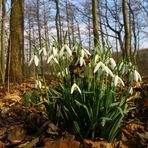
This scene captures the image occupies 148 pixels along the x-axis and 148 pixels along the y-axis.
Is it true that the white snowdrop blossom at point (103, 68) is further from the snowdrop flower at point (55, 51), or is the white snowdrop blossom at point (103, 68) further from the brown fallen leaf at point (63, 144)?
the brown fallen leaf at point (63, 144)

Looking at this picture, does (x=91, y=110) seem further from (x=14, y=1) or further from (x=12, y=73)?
(x=14, y=1)

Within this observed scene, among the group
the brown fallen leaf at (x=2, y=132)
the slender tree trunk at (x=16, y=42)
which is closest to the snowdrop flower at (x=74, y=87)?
the brown fallen leaf at (x=2, y=132)

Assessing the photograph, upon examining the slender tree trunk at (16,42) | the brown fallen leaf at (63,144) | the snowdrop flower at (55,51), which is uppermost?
the slender tree trunk at (16,42)

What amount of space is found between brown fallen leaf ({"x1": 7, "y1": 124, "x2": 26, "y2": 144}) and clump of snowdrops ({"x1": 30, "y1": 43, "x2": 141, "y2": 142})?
29cm

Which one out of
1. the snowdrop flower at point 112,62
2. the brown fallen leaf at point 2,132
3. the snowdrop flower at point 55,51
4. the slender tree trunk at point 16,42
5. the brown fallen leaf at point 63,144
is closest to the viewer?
the brown fallen leaf at point 63,144

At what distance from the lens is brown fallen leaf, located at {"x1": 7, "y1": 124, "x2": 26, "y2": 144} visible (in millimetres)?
2970

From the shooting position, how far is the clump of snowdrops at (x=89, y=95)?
2.79 metres

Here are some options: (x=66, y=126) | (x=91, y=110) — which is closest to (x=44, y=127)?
(x=66, y=126)

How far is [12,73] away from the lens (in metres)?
8.55

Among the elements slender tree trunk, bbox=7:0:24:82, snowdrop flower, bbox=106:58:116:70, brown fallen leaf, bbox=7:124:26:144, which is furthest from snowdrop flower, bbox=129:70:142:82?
slender tree trunk, bbox=7:0:24:82

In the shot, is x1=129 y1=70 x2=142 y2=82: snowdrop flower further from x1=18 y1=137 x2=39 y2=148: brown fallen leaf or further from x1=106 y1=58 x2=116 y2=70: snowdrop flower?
x1=18 y1=137 x2=39 y2=148: brown fallen leaf

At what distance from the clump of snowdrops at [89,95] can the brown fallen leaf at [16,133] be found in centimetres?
29

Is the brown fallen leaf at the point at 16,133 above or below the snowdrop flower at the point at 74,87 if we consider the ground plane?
below

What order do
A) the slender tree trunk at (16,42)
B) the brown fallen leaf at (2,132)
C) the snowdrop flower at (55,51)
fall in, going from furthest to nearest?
1. the slender tree trunk at (16,42)
2. the brown fallen leaf at (2,132)
3. the snowdrop flower at (55,51)
